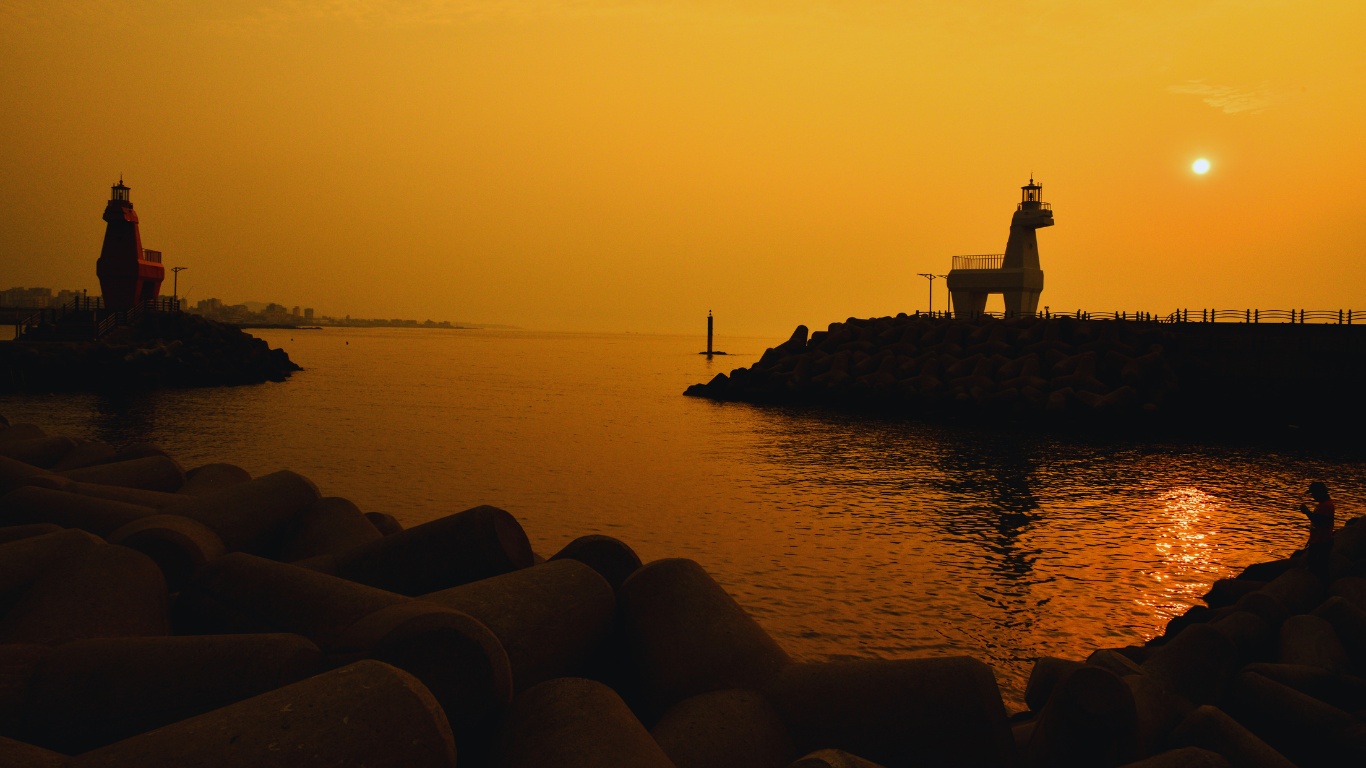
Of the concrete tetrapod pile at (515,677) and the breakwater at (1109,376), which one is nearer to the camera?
the concrete tetrapod pile at (515,677)

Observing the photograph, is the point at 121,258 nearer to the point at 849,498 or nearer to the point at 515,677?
the point at 849,498

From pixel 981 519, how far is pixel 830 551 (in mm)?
4359

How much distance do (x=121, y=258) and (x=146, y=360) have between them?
9.82 metres

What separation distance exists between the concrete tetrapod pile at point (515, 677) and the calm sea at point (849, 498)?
330 cm

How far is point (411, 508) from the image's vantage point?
57.7ft

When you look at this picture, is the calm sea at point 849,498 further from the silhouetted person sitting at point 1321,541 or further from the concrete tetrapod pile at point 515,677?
the concrete tetrapod pile at point 515,677

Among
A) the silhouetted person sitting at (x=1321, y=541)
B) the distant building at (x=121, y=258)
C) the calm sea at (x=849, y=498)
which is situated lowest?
the calm sea at (x=849, y=498)

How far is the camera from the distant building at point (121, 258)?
5616 centimetres

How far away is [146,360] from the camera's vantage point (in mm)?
50844

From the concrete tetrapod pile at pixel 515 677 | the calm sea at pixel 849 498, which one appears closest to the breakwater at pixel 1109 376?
the calm sea at pixel 849 498

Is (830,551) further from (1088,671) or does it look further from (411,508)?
(1088,671)

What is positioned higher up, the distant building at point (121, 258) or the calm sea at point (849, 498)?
the distant building at point (121, 258)

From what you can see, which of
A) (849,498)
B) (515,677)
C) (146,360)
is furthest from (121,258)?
(515,677)

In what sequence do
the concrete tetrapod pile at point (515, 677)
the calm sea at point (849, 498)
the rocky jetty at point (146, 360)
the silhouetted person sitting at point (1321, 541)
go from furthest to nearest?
the rocky jetty at point (146, 360), the calm sea at point (849, 498), the silhouetted person sitting at point (1321, 541), the concrete tetrapod pile at point (515, 677)
